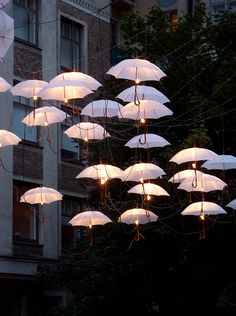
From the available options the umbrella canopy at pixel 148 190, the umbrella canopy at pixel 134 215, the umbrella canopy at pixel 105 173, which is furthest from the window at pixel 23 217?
the umbrella canopy at pixel 105 173

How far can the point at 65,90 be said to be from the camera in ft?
53.2

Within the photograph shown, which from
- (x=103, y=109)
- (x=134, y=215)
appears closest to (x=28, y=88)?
(x=103, y=109)

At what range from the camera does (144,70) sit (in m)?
16.2

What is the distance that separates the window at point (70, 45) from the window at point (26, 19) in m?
1.50

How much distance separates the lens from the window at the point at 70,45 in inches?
1305

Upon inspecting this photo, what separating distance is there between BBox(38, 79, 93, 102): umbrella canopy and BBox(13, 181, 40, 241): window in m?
14.2

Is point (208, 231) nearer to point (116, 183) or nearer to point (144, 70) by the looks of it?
point (116, 183)

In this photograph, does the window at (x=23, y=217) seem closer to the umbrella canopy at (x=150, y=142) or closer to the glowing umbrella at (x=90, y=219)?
the glowing umbrella at (x=90, y=219)

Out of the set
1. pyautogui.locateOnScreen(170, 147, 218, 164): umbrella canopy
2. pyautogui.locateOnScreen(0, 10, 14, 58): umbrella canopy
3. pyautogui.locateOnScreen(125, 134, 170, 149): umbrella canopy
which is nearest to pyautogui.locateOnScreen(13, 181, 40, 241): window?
pyautogui.locateOnScreen(125, 134, 170, 149): umbrella canopy

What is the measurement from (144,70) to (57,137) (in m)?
15.6

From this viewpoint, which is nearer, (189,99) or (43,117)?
(43,117)

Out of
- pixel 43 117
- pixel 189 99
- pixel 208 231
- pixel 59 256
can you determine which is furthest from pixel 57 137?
pixel 43 117

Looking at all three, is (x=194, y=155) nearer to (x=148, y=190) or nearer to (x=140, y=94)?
(x=148, y=190)

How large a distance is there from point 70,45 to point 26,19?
103 inches
